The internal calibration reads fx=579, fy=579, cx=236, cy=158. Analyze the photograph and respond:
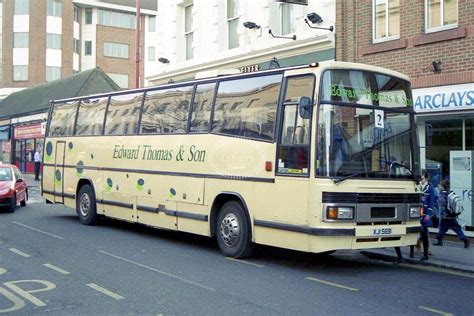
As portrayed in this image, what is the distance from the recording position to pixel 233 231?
10117 mm

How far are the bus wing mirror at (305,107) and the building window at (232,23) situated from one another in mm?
11120

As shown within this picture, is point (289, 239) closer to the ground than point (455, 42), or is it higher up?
closer to the ground

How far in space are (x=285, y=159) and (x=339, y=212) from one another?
123 centimetres

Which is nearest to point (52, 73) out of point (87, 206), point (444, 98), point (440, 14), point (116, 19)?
point (116, 19)

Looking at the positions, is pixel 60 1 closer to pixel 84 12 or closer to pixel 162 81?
pixel 84 12

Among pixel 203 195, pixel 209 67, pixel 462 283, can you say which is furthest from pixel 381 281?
pixel 209 67

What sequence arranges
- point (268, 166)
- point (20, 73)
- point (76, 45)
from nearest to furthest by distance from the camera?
point (268, 166) → point (20, 73) → point (76, 45)

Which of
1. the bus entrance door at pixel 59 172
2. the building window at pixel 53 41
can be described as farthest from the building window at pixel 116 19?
the bus entrance door at pixel 59 172

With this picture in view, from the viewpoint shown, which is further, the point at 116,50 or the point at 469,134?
the point at 116,50

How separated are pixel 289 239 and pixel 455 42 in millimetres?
6227

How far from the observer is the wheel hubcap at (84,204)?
1465 centimetres

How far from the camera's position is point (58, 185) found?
15961 millimetres

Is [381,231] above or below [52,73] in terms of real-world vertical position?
below

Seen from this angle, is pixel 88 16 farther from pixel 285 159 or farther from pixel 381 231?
pixel 381 231
